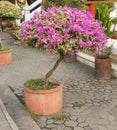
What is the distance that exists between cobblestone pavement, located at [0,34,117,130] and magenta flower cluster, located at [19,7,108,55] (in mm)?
1260

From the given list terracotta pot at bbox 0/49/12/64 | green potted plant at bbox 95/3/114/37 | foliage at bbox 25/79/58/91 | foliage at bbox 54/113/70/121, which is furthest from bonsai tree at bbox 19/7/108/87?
green potted plant at bbox 95/3/114/37

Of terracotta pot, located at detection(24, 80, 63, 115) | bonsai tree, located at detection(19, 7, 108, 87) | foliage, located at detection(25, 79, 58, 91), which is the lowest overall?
terracotta pot, located at detection(24, 80, 63, 115)

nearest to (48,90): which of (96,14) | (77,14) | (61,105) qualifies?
(61,105)

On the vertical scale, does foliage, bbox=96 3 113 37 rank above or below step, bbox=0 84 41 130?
above

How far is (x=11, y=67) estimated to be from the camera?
10164mm

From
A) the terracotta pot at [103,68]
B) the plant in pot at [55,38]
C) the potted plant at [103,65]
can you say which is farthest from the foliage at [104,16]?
the plant in pot at [55,38]

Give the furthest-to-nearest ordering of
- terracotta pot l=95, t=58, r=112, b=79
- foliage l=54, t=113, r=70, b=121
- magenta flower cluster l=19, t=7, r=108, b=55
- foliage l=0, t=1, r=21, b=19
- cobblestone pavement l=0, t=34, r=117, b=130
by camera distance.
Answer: foliage l=0, t=1, r=21, b=19 < terracotta pot l=95, t=58, r=112, b=79 < foliage l=54, t=113, r=70, b=121 < cobblestone pavement l=0, t=34, r=117, b=130 < magenta flower cluster l=19, t=7, r=108, b=55

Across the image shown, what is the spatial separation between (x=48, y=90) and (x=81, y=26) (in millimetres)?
1372

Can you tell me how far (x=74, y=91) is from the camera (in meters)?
7.57

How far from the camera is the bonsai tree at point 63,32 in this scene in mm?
5680

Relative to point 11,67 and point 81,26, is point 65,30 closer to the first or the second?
point 81,26

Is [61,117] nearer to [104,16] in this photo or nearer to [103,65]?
[103,65]

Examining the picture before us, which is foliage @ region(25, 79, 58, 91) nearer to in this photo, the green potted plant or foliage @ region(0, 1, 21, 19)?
the green potted plant

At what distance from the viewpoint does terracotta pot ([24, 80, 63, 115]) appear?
610cm
